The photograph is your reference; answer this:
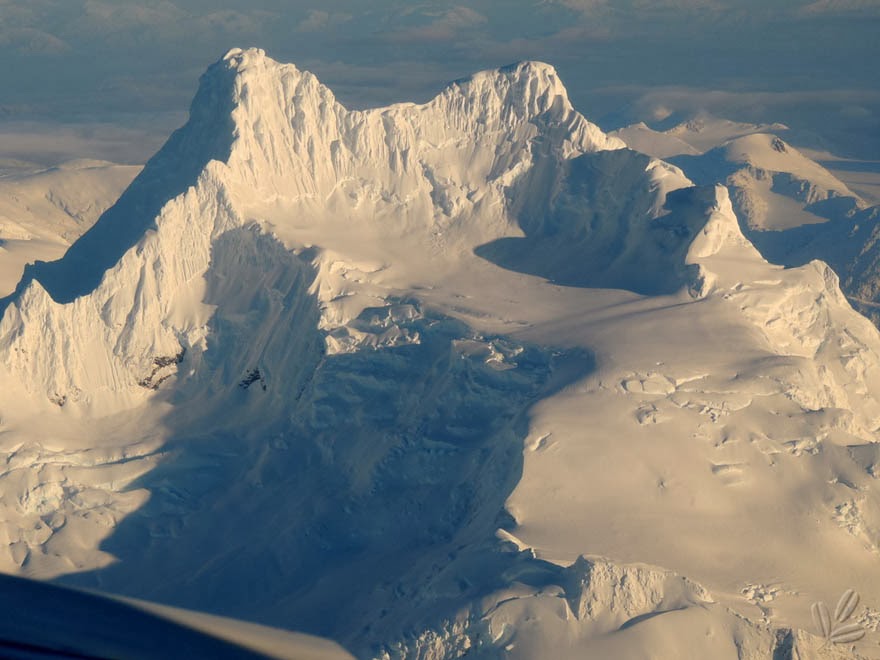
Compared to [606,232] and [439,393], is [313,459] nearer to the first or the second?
[439,393]

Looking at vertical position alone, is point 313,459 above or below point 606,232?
below

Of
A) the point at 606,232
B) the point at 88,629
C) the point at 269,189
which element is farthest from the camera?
the point at 269,189

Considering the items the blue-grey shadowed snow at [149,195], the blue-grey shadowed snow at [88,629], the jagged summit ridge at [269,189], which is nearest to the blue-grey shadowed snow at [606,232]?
the jagged summit ridge at [269,189]

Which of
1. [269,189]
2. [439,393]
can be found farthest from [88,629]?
[269,189]

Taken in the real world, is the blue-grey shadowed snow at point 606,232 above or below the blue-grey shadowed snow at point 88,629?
below

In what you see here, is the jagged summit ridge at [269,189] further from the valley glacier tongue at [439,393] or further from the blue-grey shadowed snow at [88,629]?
the blue-grey shadowed snow at [88,629]

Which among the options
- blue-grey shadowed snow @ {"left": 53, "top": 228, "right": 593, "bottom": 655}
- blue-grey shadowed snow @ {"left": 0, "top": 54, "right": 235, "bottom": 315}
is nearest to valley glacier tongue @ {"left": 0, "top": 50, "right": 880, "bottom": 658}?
blue-grey shadowed snow @ {"left": 53, "top": 228, "right": 593, "bottom": 655}
